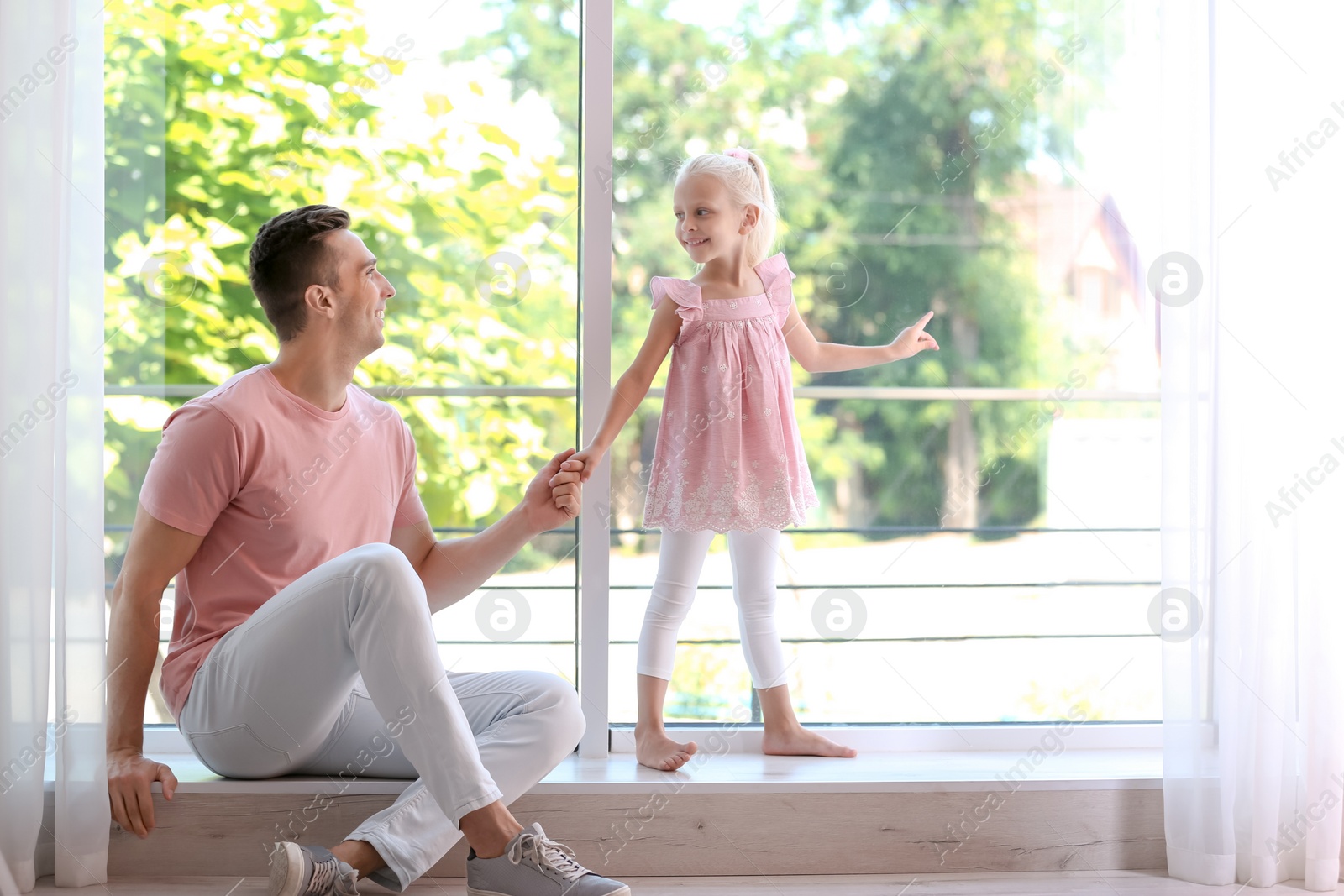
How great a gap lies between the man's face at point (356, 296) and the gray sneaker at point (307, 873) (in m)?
0.68

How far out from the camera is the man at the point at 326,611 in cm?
118

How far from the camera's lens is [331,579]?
48.0 inches

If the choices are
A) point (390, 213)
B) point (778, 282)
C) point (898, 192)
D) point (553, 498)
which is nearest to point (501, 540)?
point (553, 498)

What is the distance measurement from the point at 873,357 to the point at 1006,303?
0.40 m

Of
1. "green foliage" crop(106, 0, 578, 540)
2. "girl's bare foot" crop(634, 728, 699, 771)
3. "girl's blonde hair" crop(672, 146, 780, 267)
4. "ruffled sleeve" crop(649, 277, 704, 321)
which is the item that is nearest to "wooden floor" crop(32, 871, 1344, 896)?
"girl's bare foot" crop(634, 728, 699, 771)

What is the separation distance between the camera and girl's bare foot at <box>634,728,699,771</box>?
158 cm

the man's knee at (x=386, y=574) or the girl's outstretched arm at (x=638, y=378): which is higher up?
the girl's outstretched arm at (x=638, y=378)

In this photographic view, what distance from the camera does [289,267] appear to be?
1.44 metres

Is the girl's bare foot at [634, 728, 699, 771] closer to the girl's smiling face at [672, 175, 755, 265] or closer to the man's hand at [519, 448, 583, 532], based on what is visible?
the man's hand at [519, 448, 583, 532]

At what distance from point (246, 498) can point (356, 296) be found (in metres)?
0.33

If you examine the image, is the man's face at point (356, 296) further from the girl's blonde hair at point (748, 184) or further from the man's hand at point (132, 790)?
the man's hand at point (132, 790)

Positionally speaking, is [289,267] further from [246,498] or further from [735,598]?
[735,598]

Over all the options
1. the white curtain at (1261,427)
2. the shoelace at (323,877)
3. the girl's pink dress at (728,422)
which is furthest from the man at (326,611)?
the white curtain at (1261,427)

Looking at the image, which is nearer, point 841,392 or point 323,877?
point 323,877
